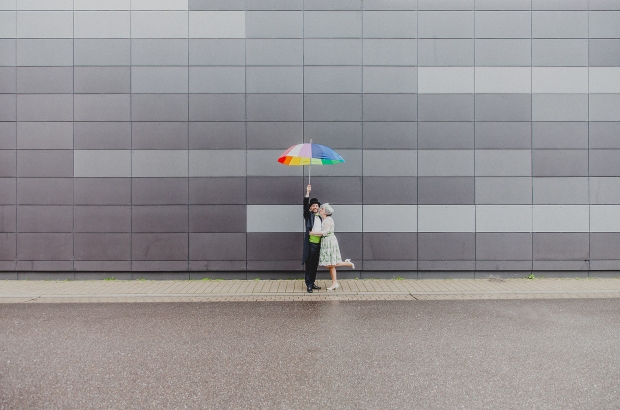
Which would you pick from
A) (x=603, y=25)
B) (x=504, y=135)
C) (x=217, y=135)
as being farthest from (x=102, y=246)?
(x=603, y=25)

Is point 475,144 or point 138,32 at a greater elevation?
point 138,32

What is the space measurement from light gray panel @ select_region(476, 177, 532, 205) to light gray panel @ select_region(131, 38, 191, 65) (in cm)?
781

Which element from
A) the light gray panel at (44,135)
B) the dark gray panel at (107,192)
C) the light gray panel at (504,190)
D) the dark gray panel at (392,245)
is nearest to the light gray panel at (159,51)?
the light gray panel at (44,135)

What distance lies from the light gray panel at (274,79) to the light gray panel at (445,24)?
3182 millimetres

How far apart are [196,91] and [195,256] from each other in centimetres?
399

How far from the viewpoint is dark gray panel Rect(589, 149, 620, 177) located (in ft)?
34.7

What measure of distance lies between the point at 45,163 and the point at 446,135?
9.75m

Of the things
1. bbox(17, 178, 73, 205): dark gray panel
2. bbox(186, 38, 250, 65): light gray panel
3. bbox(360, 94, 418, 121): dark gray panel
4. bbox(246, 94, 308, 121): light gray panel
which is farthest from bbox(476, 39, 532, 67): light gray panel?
bbox(17, 178, 73, 205): dark gray panel

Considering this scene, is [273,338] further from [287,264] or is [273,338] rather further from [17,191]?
[17,191]

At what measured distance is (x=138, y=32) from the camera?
1051 centimetres

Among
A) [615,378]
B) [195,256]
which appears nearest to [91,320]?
[195,256]

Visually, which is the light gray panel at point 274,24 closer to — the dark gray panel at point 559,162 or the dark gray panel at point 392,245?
the dark gray panel at point 392,245

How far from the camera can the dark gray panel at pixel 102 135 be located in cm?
1053

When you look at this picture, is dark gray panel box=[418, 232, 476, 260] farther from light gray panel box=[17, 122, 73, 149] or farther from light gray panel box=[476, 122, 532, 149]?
light gray panel box=[17, 122, 73, 149]
